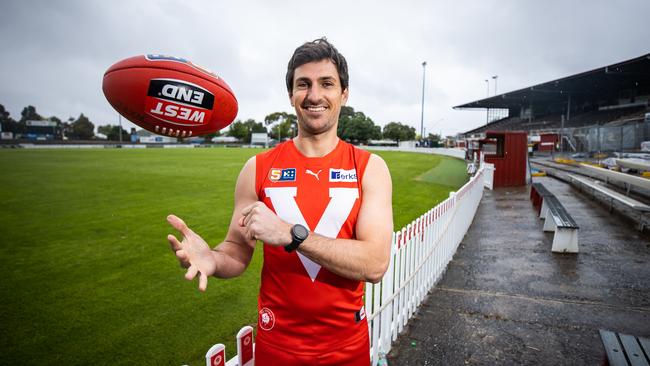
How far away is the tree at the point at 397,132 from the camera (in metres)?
111

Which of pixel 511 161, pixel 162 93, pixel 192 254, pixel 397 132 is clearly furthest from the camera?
pixel 397 132

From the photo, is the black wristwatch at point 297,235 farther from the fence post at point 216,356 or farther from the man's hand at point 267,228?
the fence post at point 216,356

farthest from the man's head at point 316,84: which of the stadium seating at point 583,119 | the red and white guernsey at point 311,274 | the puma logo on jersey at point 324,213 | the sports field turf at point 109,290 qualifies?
the stadium seating at point 583,119

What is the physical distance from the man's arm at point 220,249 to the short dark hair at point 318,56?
0.60m

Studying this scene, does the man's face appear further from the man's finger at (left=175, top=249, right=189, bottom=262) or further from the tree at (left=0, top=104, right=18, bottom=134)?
the tree at (left=0, top=104, right=18, bottom=134)

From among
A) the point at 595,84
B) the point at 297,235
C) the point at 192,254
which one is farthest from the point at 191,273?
the point at 595,84

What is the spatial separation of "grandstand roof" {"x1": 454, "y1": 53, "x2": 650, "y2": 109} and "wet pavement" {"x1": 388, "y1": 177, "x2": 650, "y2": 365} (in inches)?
1359

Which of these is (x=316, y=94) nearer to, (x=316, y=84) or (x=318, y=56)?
(x=316, y=84)

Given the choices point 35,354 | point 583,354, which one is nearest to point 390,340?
point 583,354

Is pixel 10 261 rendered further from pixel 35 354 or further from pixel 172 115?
pixel 172 115

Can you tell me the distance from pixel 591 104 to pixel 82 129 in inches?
5043

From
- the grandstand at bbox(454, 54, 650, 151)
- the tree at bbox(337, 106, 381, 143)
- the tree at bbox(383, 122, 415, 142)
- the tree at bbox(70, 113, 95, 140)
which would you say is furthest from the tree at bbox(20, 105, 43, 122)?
the grandstand at bbox(454, 54, 650, 151)

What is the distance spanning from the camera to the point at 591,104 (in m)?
47.4

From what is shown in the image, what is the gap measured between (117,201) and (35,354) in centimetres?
811
